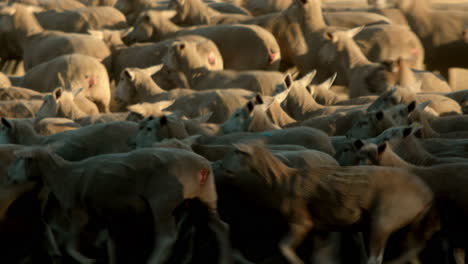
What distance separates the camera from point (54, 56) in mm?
14016

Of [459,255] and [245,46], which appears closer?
[459,255]

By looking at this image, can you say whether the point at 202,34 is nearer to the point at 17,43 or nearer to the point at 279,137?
the point at 17,43

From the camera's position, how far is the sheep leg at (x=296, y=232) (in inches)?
232

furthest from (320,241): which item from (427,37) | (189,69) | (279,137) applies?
(427,37)

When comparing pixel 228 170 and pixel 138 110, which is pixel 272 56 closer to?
pixel 138 110

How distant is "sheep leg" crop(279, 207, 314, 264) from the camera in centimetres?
588

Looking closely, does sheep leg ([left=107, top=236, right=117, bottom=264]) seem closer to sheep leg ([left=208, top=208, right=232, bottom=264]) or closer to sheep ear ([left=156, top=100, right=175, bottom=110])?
sheep leg ([left=208, top=208, right=232, bottom=264])

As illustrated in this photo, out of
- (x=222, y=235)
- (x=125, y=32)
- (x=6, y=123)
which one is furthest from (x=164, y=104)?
(x=125, y=32)

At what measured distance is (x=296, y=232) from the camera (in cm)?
591

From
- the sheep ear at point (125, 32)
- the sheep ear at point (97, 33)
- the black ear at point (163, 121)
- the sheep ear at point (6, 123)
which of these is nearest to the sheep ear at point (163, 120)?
the black ear at point (163, 121)

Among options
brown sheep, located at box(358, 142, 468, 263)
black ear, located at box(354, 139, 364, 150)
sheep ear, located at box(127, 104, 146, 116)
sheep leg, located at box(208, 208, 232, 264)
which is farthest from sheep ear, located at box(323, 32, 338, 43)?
sheep leg, located at box(208, 208, 232, 264)

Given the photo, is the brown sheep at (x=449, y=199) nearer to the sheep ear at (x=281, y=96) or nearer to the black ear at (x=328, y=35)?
the sheep ear at (x=281, y=96)

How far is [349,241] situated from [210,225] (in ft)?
3.03

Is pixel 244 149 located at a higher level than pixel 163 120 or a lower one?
higher
